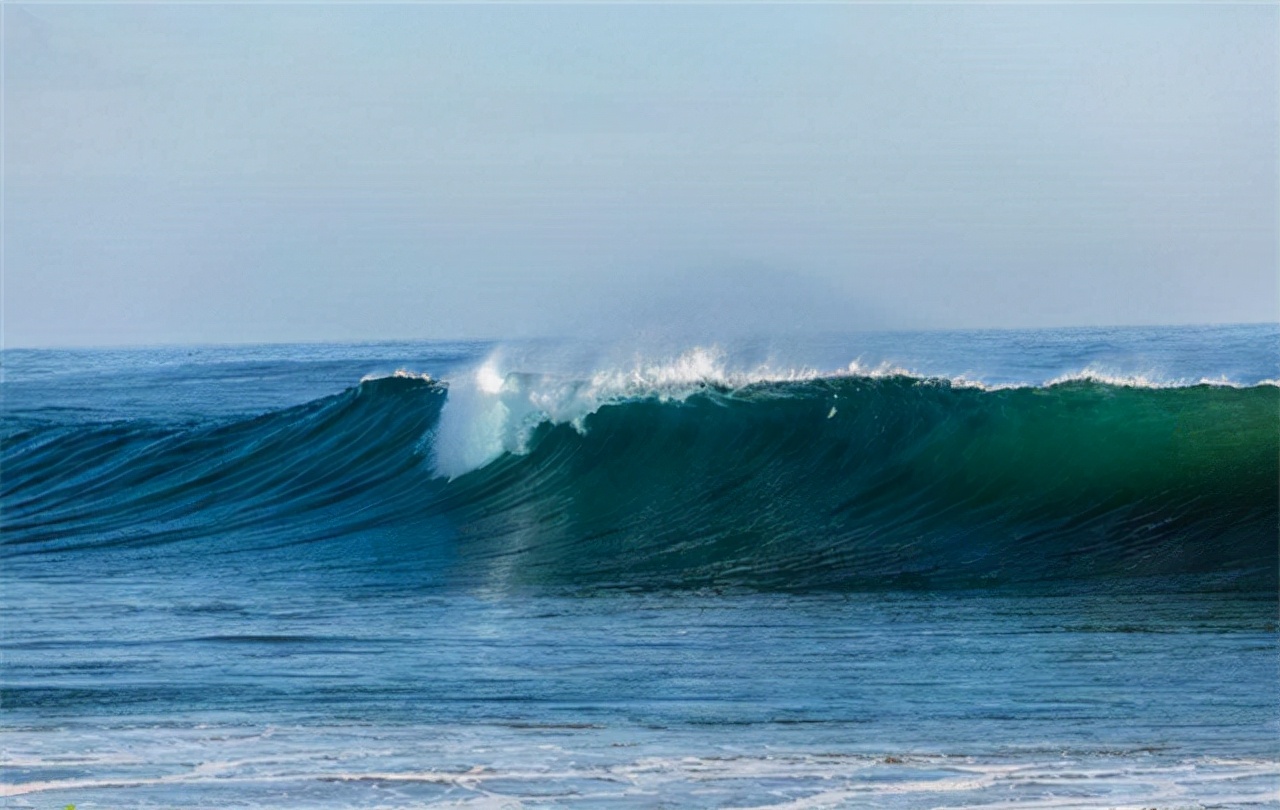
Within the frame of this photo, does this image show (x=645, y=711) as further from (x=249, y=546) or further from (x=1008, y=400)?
(x=1008, y=400)

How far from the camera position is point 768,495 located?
35.6 ft

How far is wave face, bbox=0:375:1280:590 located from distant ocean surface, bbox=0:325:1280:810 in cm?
4

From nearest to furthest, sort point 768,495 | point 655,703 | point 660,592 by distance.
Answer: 1. point 655,703
2. point 660,592
3. point 768,495

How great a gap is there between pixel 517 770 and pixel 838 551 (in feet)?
16.5

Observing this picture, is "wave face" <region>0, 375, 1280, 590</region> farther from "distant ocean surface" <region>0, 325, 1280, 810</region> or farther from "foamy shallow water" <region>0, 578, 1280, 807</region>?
"foamy shallow water" <region>0, 578, 1280, 807</region>

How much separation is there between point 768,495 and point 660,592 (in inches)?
104

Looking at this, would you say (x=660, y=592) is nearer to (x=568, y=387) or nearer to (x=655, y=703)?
(x=655, y=703)

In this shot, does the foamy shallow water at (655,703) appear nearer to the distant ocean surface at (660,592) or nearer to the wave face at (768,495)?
the distant ocean surface at (660,592)

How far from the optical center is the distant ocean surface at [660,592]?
15.8ft

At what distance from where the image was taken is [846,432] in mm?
11711

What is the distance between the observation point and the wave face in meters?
9.23

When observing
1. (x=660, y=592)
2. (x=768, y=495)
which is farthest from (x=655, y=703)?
(x=768, y=495)

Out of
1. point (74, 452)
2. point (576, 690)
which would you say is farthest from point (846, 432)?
point (74, 452)

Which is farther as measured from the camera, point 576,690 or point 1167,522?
point 1167,522
